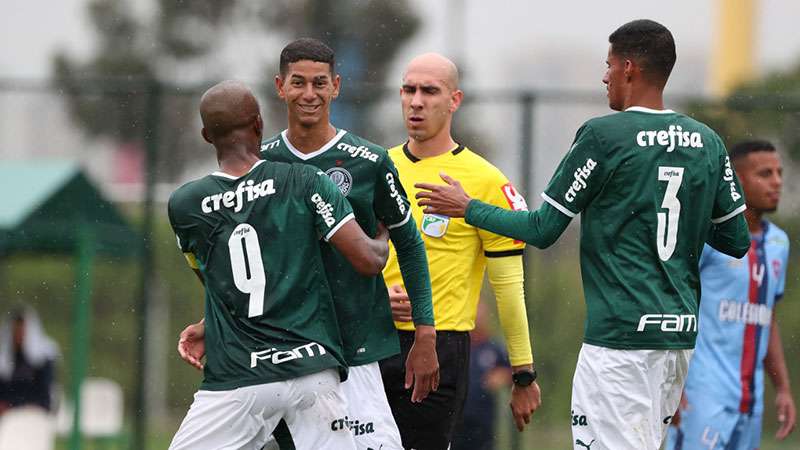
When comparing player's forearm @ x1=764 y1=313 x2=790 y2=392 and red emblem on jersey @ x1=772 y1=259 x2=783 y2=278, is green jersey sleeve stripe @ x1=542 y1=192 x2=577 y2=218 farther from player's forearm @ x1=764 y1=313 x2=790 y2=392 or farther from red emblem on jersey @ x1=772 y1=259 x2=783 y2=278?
player's forearm @ x1=764 y1=313 x2=790 y2=392

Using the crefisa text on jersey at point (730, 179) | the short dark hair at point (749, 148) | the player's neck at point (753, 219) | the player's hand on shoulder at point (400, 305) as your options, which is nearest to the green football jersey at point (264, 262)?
the player's hand on shoulder at point (400, 305)

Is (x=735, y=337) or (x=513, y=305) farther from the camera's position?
(x=735, y=337)

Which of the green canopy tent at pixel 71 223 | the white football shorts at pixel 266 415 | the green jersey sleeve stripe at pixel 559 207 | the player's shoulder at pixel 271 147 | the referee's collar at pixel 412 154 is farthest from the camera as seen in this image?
the green canopy tent at pixel 71 223

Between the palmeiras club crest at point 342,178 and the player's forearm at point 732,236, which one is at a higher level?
the palmeiras club crest at point 342,178

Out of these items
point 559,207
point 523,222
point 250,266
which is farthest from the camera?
point 523,222

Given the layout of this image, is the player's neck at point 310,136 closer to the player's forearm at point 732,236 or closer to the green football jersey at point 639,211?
the green football jersey at point 639,211

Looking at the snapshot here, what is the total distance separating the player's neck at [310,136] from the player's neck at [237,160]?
26.2 inches

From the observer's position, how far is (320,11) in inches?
1089

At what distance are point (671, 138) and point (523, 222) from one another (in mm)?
698

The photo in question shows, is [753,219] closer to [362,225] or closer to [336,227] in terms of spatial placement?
[362,225]

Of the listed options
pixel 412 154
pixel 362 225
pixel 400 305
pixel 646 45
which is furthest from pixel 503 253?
pixel 646 45

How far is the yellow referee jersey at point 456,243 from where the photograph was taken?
674 centimetres

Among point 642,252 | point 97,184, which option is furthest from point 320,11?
point 642,252

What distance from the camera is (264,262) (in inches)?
209
